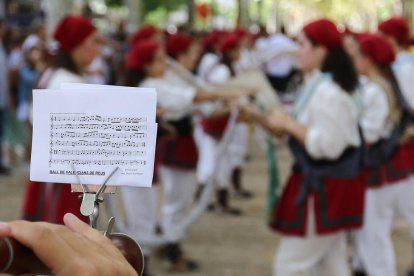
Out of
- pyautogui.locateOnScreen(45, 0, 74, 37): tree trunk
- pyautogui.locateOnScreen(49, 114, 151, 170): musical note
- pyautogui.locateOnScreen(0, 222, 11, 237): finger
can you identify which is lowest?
pyautogui.locateOnScreen(0, 222, 11, 237): finger

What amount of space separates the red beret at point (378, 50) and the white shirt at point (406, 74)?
0.41 meters

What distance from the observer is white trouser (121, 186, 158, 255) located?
520cm

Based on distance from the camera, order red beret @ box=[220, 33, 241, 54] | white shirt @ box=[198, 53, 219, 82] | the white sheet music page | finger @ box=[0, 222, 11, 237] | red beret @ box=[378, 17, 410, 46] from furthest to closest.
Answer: white shirt @ box=[198, 53, 219, 82] < red beret @ box=[220, 33, 241, 54] < red beret @ box=[378, 17, 410, 46] < the white sheet music page < finger @ box=[0, 222, 11, 237]

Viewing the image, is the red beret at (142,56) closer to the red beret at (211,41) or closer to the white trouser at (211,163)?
the white trouser at (211,163)

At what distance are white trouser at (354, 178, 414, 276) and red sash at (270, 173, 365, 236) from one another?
0.93 meters

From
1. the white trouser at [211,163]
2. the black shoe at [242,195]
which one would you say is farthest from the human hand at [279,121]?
the black shoe at [242,195]

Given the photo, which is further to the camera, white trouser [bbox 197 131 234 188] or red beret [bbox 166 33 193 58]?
white trouser [bbox 197 131 234 188]

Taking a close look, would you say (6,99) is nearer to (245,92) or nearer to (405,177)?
(245,92)

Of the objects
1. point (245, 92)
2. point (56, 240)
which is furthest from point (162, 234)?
point (56, 240)

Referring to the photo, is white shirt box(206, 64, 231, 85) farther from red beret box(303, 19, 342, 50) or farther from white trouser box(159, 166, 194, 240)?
red beret box(303, 19, 342, 50)

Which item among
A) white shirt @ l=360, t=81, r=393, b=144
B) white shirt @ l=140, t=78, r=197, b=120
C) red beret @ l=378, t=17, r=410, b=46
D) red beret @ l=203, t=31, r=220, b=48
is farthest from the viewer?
red beret @ l=203, t=31, r=220, b=48

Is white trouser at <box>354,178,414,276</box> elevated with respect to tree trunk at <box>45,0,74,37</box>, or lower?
lower

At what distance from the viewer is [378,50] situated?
468 centimetres

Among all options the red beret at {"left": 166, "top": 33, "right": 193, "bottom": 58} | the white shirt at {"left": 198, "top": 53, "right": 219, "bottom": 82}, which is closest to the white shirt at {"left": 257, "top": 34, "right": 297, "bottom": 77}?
the white shirt at {"left": 198, "top": 53, "right": 219, "bottom": 82}
